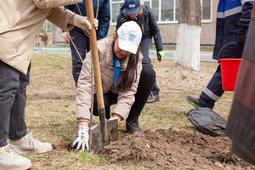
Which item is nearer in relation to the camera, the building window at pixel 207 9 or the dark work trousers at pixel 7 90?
the dark work trousers at pixel 7 90

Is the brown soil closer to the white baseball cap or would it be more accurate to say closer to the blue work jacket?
the white baseball cap

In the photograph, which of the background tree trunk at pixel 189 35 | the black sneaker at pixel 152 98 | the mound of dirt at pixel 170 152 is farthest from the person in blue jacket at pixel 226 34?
the background tree trunk at pixel 189 35

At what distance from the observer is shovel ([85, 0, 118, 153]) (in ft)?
8.17

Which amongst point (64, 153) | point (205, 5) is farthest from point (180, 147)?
point (205, 5)

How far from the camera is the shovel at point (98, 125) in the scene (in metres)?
2.49

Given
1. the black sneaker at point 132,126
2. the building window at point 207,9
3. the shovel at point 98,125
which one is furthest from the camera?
the building window at point 207,9

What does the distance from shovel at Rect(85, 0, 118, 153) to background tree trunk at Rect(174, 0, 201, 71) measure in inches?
199

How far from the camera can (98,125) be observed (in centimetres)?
265

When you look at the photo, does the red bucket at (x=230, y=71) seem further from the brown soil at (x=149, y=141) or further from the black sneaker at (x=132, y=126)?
the black sneaker at (x=132, y=126)

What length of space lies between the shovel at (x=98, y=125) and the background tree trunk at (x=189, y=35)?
506 cm

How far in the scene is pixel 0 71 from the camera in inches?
77.5

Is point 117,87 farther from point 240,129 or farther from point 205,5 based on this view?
point 205,5

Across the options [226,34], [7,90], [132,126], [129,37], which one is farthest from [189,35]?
[7,90]

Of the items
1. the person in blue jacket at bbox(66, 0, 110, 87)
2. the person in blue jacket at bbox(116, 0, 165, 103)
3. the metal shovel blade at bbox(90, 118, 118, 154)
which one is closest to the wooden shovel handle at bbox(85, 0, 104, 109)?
the metal shovel blade at bbox(90, 118, 118, 154)
